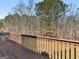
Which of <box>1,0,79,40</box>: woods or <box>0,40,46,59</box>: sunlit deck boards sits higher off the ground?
<box>1,0,79,40</box>: woods

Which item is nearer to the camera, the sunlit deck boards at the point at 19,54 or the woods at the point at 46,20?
the sunlit deck boards at the point at 19,54

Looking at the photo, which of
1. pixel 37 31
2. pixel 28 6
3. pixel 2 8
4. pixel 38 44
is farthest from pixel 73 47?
pixel 2 8

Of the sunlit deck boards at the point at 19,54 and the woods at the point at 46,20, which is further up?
the woods at the point at 46,20

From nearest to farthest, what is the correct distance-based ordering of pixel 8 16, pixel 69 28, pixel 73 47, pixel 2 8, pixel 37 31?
pixel 73 47
pixel 69 28
pixel 37 31
pixel 8 16
pixel 2 8

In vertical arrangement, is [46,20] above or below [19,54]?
above

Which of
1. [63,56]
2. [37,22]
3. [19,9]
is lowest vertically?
[63,56]

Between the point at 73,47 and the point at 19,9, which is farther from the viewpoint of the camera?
the point at 19,9

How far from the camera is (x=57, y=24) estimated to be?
600 inches

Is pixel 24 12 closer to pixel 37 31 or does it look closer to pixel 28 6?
pixel 28 6

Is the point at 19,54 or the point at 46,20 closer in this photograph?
the point at 19,54

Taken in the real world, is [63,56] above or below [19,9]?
below

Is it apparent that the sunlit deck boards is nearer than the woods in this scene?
Yes

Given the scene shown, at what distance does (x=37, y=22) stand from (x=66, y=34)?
5544 mm

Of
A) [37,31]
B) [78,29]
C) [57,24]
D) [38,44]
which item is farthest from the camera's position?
[37,31]
